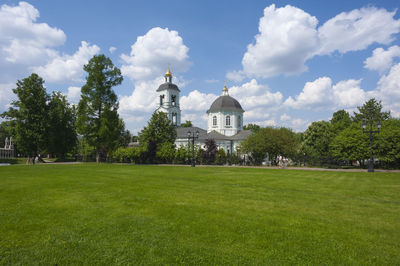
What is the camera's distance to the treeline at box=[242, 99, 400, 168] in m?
28.6

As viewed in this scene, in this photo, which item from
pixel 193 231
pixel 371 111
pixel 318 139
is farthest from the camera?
pixel 371 111

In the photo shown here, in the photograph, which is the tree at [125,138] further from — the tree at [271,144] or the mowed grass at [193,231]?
the mowed grass at [193,231]

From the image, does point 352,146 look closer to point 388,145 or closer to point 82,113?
point 388,145

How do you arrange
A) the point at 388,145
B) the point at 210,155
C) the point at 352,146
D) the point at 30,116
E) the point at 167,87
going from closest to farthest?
the point at 388,145, the point at 352,146, the point at 30,116, the point at 210,155, the point at 167,87

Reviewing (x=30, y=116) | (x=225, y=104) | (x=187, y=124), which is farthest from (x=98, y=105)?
(x=187, y=124)

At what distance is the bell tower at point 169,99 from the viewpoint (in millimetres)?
65062

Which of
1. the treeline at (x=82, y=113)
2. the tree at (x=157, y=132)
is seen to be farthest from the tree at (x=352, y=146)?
the treeline at (x=82, y=113)

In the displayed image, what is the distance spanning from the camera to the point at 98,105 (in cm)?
3516

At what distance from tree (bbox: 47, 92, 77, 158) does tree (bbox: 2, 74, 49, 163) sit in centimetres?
200

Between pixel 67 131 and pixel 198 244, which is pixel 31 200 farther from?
pixel 67 131

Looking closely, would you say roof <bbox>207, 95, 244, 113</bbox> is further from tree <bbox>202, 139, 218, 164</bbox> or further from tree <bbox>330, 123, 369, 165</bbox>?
tree <bbox>330, 123, 369, 165</bbox>

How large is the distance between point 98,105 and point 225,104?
29915mm

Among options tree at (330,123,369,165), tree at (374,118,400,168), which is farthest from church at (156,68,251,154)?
tree at (374,118,400,168)

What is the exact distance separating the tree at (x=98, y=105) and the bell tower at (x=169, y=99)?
2867cm
